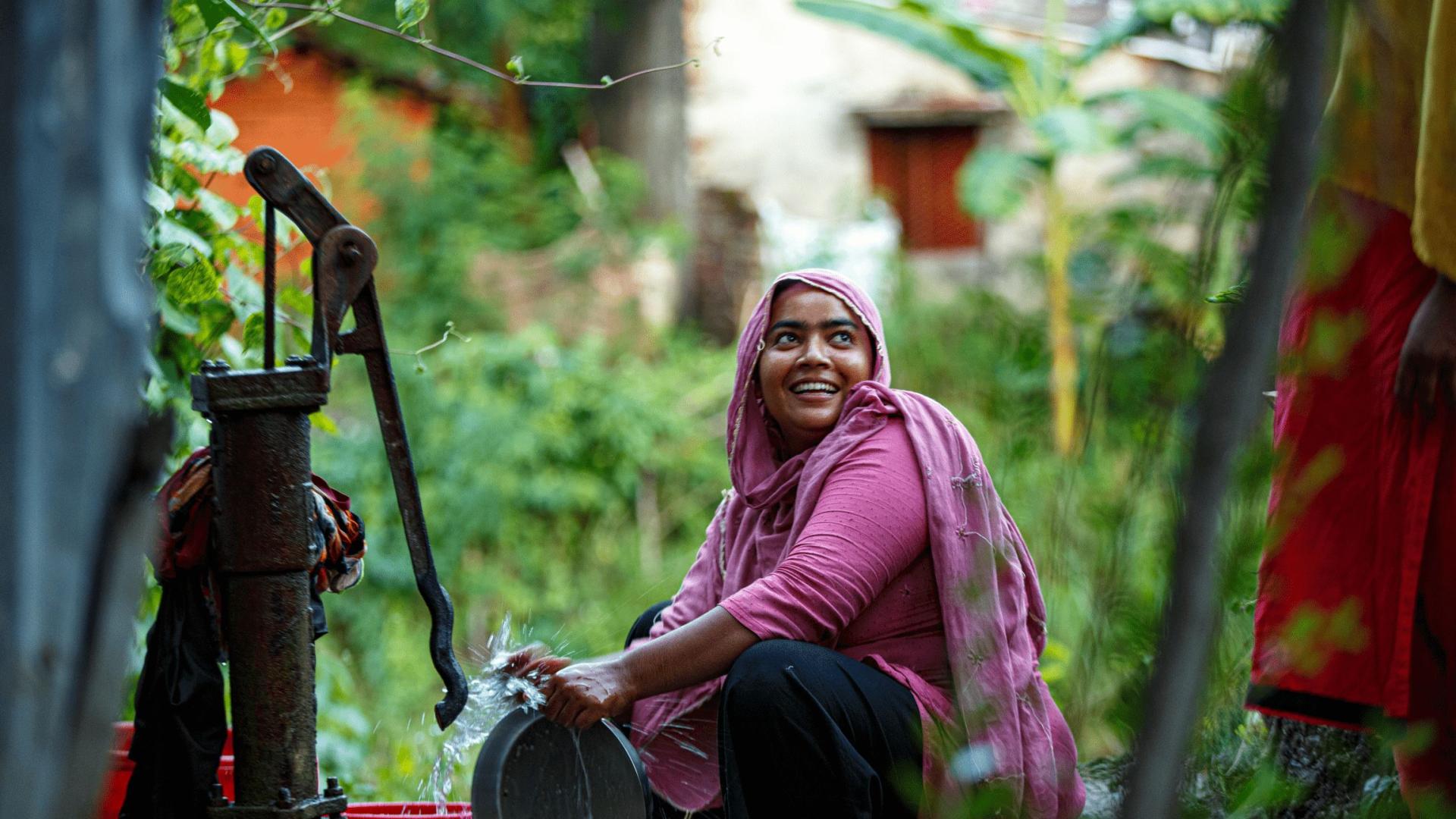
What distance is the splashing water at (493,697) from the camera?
2199mm

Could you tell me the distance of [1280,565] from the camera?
7.04 feet

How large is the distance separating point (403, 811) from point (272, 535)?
0.88 metres

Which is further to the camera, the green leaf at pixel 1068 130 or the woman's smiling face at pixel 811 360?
the green leaf at pixel 1068 130

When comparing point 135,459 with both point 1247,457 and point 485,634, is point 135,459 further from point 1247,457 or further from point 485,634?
point 485,634

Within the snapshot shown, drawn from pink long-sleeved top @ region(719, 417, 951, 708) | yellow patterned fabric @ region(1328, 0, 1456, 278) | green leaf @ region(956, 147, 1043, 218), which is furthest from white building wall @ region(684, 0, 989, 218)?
yellow patterned fabric @ region(1328, 0, 1456, 278)

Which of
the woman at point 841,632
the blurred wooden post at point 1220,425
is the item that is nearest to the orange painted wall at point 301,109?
the woman at point 841,632

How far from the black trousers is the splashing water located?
1.11ft

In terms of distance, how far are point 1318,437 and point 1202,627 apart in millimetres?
1438

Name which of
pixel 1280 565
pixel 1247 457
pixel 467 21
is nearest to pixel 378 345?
pixel 1247 457

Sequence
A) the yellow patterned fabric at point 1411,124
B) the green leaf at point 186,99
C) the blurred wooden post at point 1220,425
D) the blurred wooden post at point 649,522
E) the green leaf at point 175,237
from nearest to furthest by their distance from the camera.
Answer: the blurred wooden post at point 1220,425 → the yellow patterned fabric at point 1411,124 → the green leaf at point 186,99 → the green leaf at point 175,237 → the blurred wooden post at point 649,522

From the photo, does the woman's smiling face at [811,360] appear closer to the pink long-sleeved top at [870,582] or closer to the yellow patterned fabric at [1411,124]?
the pink long-sleeved top at [870,582]

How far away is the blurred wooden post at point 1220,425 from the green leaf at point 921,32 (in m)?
7.23

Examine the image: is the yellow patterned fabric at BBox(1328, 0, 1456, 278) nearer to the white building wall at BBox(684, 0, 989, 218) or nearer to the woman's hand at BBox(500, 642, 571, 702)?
the woman's hand at BBox(500, 642, 571, 702)

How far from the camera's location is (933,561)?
2.28 meters
